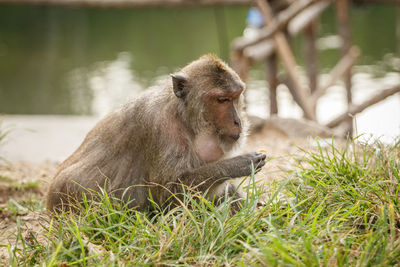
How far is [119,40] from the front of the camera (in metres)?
22.3

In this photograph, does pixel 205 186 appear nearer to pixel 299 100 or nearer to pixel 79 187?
pixel 79 187

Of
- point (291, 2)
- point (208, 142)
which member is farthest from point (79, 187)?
point (291, 2)

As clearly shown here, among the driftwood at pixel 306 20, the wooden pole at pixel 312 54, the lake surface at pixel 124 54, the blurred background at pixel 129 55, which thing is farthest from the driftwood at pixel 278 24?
the lake surface at pixel 124 54

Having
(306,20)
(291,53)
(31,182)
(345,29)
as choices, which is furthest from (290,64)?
(31,182)

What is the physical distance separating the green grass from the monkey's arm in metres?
0.25

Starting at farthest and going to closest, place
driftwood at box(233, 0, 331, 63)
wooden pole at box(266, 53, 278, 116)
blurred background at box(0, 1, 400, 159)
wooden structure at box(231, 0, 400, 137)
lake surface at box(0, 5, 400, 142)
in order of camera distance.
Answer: lake surface at box(0, 5, 400, 142)
blurred background at box(0, 1, 400, 159)
wooden pole at box(266, 53, 278, 116)
driftwood at box(233, 0, 331, 63)
wooden structure at box(231, 0, 400, 137)

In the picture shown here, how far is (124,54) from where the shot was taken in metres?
20.0

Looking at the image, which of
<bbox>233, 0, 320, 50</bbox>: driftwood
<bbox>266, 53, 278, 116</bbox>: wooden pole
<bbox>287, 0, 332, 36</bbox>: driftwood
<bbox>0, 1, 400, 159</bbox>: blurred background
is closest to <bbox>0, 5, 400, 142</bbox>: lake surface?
<bbox>0, 1, 400, 159</bbox>: blurred background

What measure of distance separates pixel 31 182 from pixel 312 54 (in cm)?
647

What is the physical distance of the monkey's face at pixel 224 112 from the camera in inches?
141

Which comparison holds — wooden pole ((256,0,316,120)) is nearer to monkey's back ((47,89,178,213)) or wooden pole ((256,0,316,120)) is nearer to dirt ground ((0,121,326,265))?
dirt ground ((0,121,326,265))

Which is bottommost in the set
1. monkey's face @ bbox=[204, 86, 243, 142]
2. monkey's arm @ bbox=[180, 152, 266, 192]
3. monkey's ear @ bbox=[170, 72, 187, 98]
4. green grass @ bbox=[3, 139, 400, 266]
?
green grass @ bbox=[3, 139, 400, 266]

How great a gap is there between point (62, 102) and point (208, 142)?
1238 cm

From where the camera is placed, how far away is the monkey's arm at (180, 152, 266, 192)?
11.5ft
